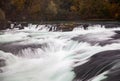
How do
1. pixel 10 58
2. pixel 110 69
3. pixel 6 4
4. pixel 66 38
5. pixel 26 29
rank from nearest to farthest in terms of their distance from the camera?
pixel 110 69
pixel 10 58
pixel 66 38
pixel 26 29
pixel 6 4

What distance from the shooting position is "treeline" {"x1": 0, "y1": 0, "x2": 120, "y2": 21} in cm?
4731

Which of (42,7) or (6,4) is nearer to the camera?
(6,4)

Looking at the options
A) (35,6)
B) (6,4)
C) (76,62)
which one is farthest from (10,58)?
(35,6)

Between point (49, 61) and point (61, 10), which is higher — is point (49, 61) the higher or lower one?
the lower one

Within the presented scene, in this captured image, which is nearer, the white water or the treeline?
the white water

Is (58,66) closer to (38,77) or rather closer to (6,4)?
(38,77)

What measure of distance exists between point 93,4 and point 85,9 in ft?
5.90

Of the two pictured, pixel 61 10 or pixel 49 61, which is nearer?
pixel 49 61

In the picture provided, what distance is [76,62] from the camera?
45.7 ft

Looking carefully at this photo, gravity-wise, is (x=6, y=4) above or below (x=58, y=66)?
above

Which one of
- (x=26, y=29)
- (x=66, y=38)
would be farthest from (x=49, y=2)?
(x=66, y=38)

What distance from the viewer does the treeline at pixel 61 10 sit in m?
47.3

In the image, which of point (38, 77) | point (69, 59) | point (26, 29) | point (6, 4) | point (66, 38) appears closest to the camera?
point (38, 77)

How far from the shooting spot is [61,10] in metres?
51.4
